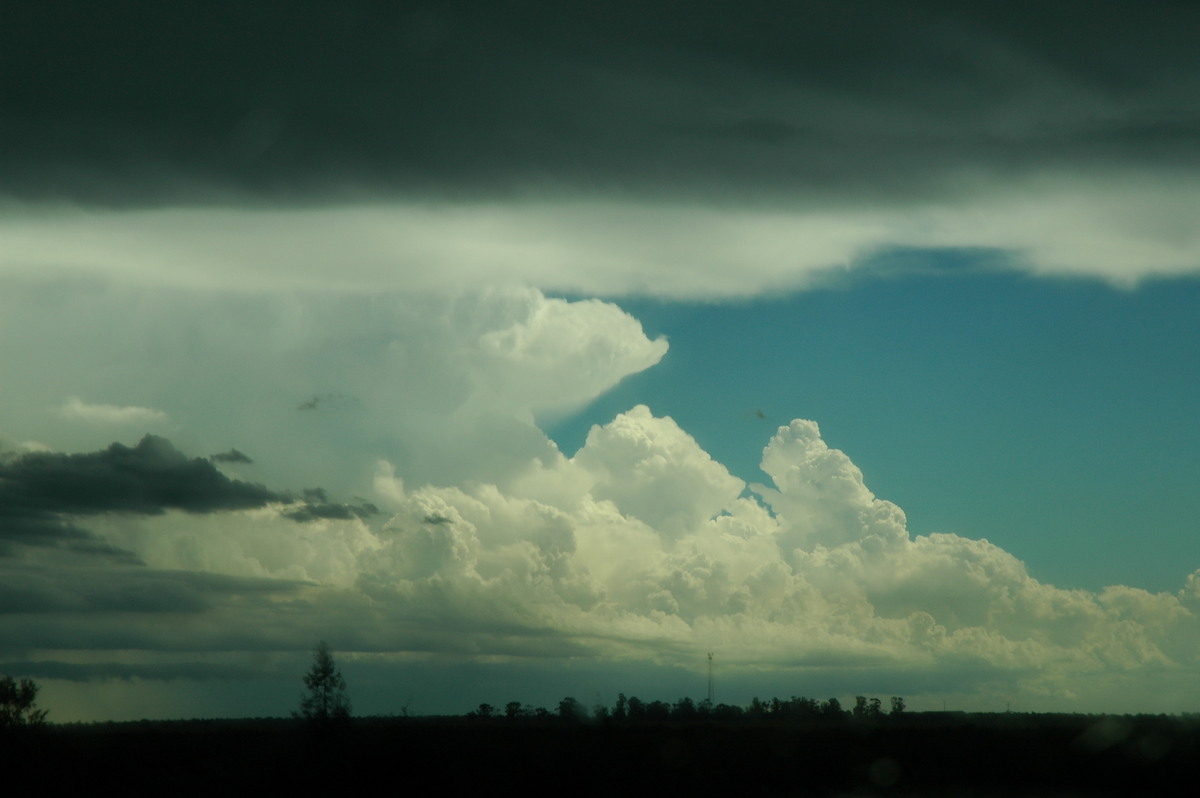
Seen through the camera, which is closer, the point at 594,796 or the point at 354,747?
the point at 594,796

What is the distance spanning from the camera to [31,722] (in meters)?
99.8

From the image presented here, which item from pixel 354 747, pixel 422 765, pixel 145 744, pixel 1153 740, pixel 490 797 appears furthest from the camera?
pixel 1153 740

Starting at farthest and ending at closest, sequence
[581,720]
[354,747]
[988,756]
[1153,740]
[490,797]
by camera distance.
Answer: [581,720], [1153,740], [988,756], [354,747], [490,797]

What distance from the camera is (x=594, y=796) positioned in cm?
6431

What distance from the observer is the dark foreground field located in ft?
222

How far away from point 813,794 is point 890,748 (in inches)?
1073

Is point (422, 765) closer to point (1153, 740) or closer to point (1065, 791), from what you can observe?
point (1065, 791)

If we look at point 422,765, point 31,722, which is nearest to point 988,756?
point 422,765

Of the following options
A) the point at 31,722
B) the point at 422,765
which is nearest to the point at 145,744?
the point at 31,722

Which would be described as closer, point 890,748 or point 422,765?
point 422,765

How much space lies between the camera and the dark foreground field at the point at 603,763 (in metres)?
67.7

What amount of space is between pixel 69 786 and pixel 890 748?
62.2 meters

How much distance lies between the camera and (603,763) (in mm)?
75375

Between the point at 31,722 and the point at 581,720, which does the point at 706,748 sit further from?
the point at 31,722
